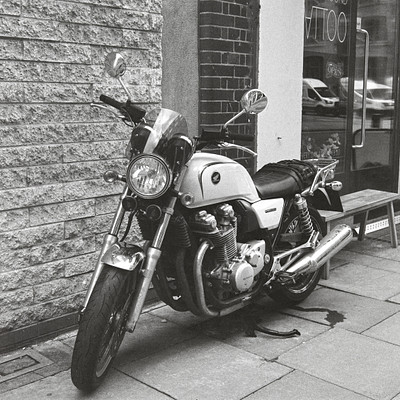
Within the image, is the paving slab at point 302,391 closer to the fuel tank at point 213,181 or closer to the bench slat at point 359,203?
the fuel tank at point 213,181

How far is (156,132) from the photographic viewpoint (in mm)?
3635

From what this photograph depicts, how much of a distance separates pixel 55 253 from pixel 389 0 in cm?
553

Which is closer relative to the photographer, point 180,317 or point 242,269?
point 242,269

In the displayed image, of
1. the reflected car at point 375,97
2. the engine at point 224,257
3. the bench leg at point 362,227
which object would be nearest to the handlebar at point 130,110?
the engine at point 224,257

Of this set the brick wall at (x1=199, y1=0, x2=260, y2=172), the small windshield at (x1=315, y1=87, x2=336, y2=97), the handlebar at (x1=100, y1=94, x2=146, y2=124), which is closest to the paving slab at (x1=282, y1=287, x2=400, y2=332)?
the brick wall at (x1=199, y1=0, x2=260, y2=172)

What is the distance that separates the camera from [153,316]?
4828 millimetres

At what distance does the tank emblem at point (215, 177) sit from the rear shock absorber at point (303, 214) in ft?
3.08

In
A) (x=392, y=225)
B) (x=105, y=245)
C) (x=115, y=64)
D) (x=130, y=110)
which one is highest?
(x=115, y=64)

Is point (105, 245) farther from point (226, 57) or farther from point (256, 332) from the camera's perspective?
point (226, 57)

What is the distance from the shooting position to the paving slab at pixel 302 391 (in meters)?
3.56

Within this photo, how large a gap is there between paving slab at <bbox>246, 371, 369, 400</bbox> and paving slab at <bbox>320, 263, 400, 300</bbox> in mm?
1709

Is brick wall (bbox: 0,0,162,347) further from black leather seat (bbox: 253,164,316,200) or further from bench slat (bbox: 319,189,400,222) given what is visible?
bench slat (bbox: 319,189,400,222)

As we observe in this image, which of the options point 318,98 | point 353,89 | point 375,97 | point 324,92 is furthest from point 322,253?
point 375,97

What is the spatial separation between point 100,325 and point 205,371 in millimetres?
798
